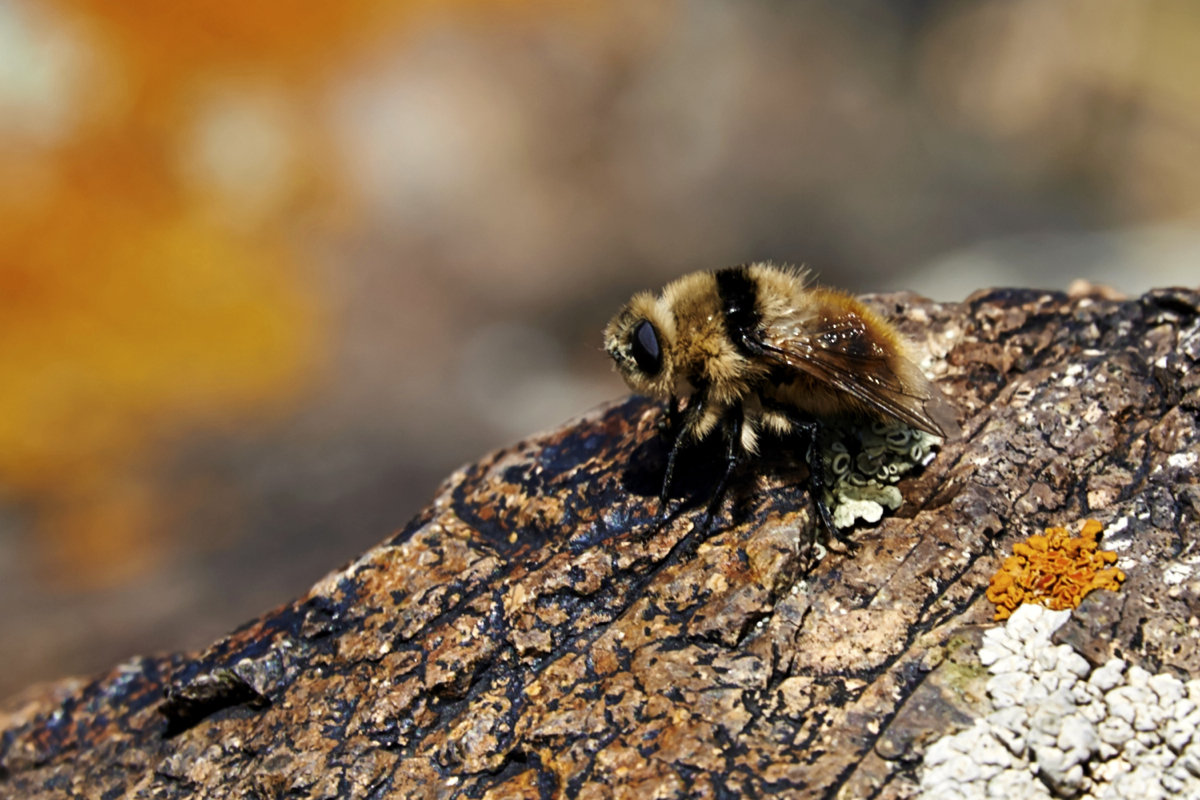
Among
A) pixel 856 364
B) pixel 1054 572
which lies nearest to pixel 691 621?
pixel 856 364

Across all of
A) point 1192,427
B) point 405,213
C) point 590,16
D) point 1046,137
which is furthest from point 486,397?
point 1192,427

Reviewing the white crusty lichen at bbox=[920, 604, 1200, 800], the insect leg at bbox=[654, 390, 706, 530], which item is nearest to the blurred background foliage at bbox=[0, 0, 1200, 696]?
the insect leg at bbox=[654, 390, 706, 530]

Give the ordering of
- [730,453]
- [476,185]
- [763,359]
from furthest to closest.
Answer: [476,185] → [730,453] → [763,359]

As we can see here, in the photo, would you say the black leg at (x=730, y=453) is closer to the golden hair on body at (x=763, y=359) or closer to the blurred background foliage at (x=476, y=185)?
the golden hair on body at (x=763, y=359)

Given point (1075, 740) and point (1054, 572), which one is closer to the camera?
point (1075, 740)

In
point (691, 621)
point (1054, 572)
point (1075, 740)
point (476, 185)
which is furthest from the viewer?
point (476, 185)

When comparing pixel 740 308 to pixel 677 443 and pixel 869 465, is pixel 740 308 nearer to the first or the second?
pixel 677 443

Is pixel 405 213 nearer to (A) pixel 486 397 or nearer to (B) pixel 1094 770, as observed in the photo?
(A) pixel 486 397
